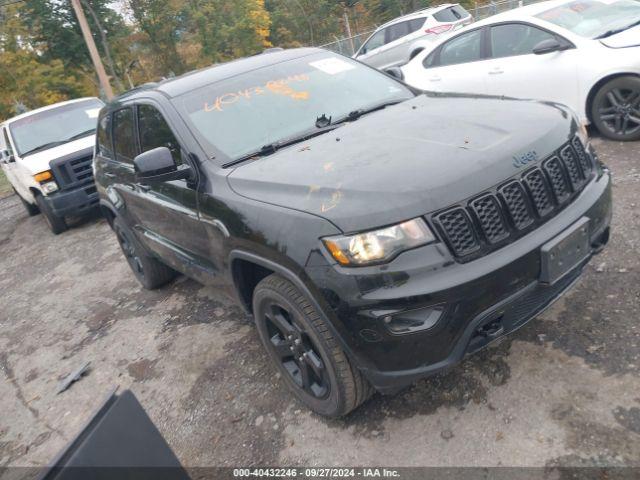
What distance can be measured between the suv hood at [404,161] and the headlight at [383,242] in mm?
39

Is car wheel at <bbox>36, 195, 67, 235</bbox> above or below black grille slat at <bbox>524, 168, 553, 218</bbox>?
below

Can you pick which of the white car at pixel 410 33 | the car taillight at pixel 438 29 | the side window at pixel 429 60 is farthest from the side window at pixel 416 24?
the side window at pixel 429 60

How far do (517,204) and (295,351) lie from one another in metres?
1.34

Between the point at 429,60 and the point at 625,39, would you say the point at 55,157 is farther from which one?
the point at 625,39

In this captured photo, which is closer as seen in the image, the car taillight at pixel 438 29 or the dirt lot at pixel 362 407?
the dirt lot at pixel 362 407

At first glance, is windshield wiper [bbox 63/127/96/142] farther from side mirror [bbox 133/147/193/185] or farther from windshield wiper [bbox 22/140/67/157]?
side mirror [bbox 133/147/193/185]

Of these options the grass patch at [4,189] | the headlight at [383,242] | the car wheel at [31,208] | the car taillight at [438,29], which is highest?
the headlight at [383,242]

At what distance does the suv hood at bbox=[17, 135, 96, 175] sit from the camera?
822cm

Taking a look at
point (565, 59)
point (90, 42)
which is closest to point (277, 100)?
point (565, 59)

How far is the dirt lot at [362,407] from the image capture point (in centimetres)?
250

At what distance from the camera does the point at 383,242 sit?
225 centimetres

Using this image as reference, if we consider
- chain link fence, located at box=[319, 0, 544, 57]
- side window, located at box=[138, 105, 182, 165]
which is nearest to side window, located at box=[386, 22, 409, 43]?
chain link fence, located at box=[319, 0, 544, 57]

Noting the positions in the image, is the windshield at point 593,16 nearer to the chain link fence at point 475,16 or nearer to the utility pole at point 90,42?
the chain link fence at point 475,16

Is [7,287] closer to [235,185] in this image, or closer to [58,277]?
[58,277]
